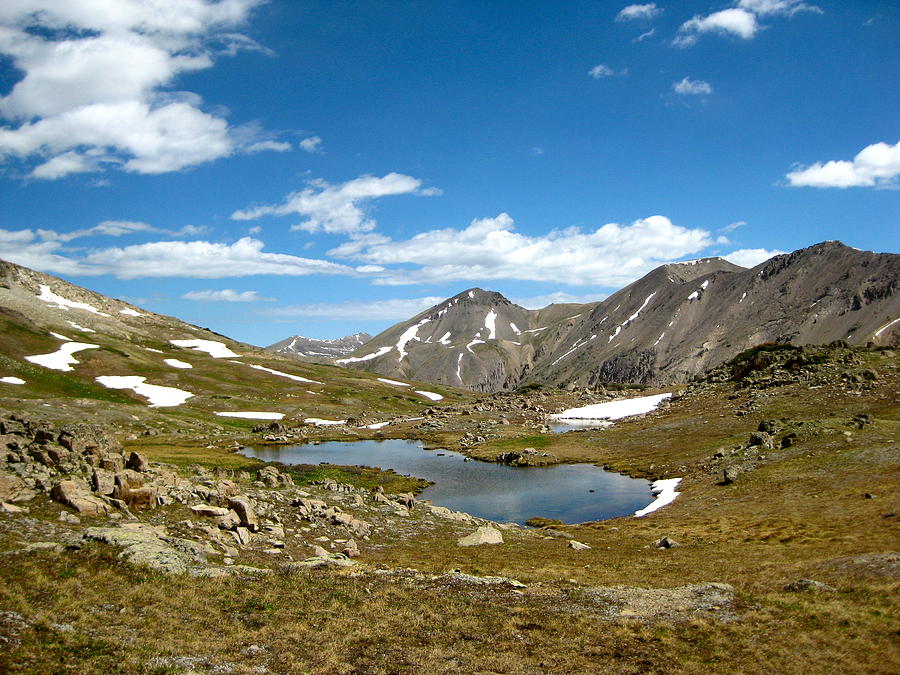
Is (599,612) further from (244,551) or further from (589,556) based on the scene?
(244,551)

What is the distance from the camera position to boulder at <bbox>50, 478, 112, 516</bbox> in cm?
2561

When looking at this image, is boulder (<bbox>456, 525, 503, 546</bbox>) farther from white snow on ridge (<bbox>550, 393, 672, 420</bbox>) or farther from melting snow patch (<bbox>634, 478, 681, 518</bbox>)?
white snow on ridge (<bbox>550, 393, 672, 420</bbox>)

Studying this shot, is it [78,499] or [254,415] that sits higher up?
[78,499]

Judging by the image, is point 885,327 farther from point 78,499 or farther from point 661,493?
point 78,499

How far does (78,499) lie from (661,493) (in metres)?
54.5

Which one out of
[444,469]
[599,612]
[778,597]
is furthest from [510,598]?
[444,469]

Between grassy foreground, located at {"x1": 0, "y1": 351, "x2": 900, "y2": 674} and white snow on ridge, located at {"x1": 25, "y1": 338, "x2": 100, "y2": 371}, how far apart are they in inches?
4905

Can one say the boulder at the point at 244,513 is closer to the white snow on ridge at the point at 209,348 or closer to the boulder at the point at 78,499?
the boulder at the point at 78,499

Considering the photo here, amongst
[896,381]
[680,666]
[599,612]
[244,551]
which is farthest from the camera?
[896,381]

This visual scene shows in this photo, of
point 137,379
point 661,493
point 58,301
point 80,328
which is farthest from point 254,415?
point 58,301

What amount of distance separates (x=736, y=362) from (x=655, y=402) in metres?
23.4

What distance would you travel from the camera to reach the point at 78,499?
25922mm

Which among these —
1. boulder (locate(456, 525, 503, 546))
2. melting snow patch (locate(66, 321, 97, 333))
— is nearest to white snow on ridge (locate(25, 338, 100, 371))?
melting snow patch (locate(66, 321, 97, 333))

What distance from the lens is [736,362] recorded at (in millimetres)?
135375
